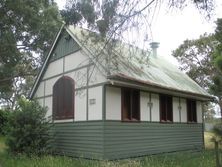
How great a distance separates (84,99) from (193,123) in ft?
27.0

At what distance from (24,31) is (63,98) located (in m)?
10.6

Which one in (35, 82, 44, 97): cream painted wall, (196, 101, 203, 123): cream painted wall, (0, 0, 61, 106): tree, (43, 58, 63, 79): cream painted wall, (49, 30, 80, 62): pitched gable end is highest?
(0, 0, 61, 106): tree

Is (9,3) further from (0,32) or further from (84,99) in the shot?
(84,99)

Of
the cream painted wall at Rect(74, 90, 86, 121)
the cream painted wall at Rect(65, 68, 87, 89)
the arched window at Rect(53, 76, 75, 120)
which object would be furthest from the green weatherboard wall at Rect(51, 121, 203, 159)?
the cream painted wall at Rect(65, 68, 87, 89)

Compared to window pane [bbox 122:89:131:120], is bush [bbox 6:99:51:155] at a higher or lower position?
lower

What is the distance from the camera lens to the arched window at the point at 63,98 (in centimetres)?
1608

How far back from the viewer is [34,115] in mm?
15305

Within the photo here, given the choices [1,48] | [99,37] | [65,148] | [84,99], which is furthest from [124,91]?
[1,48]

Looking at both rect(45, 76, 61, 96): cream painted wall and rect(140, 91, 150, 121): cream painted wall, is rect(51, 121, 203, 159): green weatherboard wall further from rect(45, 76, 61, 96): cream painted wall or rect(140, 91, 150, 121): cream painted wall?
rect(45, 76, 61, 96): cream painted wall

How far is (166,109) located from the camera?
58.6 ft

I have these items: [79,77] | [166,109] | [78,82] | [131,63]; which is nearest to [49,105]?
[78,82]

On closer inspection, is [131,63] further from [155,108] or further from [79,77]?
[155,108]

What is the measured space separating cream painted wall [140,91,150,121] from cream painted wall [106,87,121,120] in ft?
5.30

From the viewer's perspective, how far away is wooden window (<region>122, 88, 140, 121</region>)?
14945 mm
